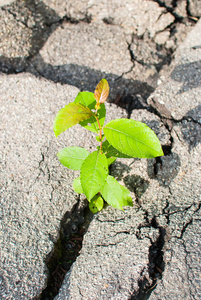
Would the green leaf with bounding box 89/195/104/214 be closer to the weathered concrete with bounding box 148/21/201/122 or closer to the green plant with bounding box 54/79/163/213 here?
the green plant with bounding box 54/79/163/213

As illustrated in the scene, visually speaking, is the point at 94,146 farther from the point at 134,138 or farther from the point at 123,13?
the point at 123,13

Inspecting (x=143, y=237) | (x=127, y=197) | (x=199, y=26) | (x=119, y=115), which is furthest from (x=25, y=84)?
(x=199, y=26)

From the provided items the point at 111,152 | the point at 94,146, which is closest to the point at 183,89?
the point at 94,146

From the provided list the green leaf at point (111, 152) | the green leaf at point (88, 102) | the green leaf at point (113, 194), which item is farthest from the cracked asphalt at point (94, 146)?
the green leaf at point (88, 102)

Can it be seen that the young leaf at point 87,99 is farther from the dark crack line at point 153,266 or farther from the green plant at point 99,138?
the dark crack line at point 153,266

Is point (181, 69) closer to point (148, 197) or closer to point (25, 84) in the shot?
point (148, 197)

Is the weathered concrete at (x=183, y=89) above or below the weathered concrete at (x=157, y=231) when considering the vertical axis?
above

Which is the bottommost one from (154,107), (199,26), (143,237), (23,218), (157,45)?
(23,218)

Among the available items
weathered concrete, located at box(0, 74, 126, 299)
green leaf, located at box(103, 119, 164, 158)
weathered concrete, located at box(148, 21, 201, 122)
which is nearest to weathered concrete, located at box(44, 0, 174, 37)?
weathered concrete, located at box(148, 21, 201, 122)
